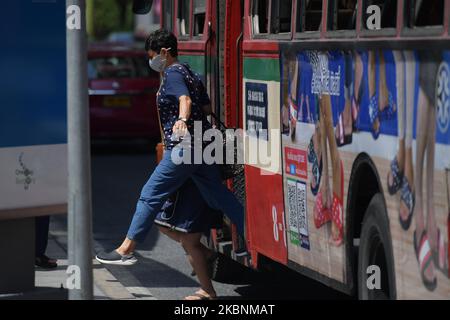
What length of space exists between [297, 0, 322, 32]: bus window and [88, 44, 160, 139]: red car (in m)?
13.2

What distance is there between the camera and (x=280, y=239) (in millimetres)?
8047

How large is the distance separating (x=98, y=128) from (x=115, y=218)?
731 cm

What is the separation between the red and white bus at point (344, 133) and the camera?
5594 millimetres

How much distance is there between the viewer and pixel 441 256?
551cm

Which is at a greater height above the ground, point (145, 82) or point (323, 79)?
point (323, 79)

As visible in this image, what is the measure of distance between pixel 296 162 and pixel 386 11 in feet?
5.02

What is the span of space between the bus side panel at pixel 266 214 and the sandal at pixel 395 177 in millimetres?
1874

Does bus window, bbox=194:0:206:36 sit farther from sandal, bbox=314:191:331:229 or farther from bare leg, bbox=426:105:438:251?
bare leg, bbox=426:105:438:251

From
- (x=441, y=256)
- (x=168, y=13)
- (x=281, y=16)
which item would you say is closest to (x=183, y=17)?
(x=168, y=13)

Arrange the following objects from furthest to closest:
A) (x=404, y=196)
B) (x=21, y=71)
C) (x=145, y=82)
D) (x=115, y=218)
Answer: (x=145, y=82), (x=115, y=218), (x=21, y=71), (x=404, y=196)

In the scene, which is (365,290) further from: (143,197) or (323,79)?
(143,197)

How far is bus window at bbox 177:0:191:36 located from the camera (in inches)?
416

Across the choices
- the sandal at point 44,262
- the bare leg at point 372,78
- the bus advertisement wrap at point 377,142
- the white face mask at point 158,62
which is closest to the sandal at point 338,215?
the bus advertisement wrap at point 377,142
